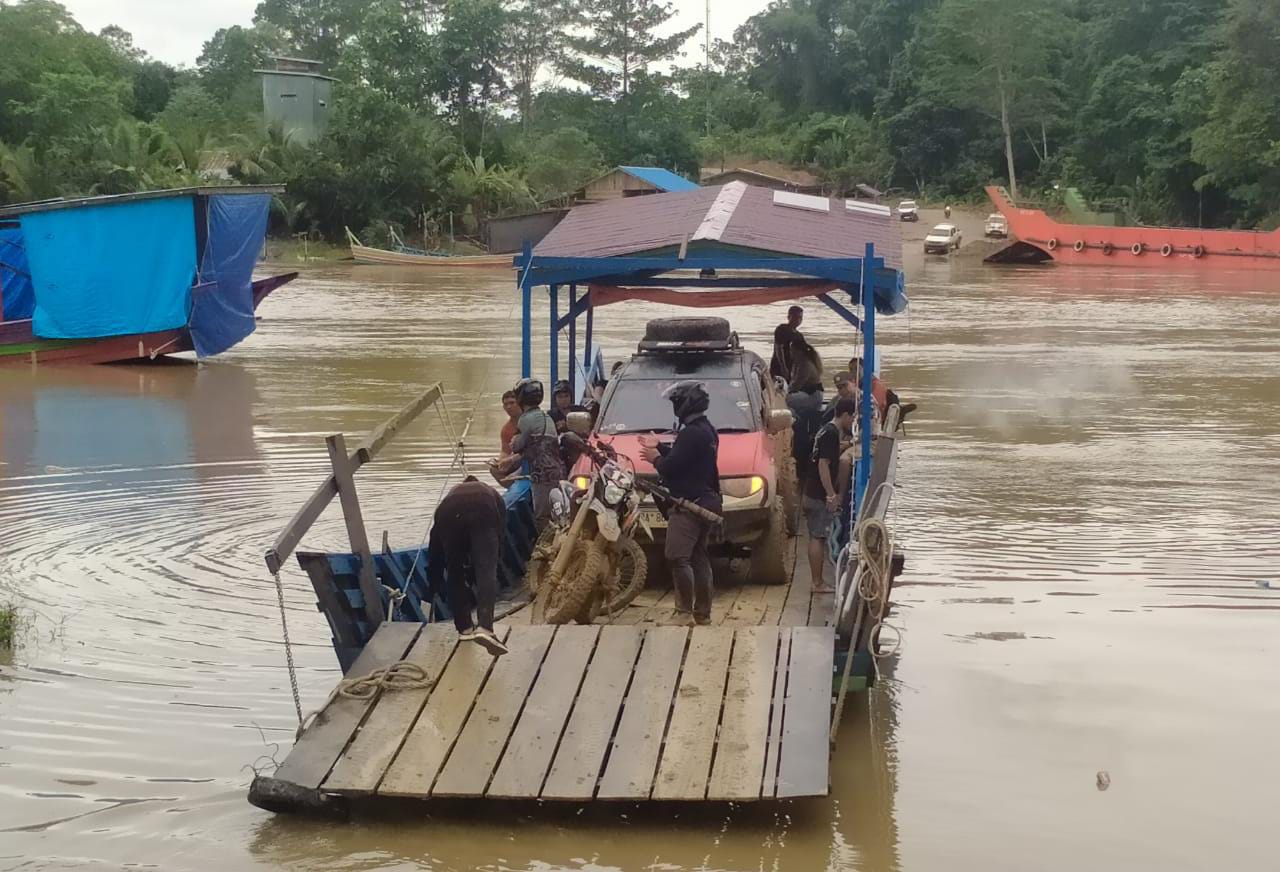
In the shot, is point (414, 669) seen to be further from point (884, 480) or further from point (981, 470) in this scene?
point (981, 470)

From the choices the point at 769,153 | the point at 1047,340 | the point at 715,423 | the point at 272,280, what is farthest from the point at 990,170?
the point at 715,423

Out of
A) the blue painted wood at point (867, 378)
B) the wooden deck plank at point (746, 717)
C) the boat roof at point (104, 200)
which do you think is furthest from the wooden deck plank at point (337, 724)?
the boat roof at point (104, 200)

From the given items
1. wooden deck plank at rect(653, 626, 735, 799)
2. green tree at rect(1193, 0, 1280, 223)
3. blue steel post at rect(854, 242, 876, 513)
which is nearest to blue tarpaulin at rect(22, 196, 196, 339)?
blue steel post at rect(854, 242, 876, 513)

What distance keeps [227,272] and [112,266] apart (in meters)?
2.18

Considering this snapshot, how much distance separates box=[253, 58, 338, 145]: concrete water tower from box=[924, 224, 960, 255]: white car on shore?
90.5 ft

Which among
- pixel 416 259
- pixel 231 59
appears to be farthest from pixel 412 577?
pixel 231 59

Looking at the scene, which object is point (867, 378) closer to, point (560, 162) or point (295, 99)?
point (560, 162)

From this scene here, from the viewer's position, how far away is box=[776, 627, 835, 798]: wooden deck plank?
7.02m

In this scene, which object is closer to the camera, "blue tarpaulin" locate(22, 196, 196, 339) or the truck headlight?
the truck headlight

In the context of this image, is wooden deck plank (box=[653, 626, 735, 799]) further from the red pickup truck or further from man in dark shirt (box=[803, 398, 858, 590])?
man in dark shirt (box=[803, 398, 858, 590])

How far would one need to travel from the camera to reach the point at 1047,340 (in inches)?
1267

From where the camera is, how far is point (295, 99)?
7062 cm

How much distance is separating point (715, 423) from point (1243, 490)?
752 centimetres

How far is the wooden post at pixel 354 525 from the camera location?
8438 millimetres
